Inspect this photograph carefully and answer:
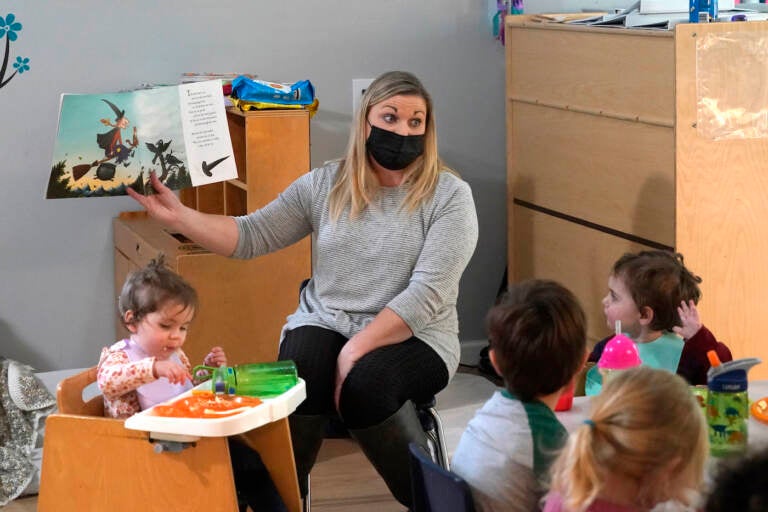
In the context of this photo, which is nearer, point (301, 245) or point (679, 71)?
point (679, 71)

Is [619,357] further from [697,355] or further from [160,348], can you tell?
[160,348]

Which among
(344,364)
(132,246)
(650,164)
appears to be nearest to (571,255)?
(650,164)

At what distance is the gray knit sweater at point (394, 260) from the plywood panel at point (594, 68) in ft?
2.13

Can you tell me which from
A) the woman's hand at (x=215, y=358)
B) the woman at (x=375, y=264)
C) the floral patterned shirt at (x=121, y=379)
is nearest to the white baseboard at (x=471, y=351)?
the woman at (x=375, y=264)

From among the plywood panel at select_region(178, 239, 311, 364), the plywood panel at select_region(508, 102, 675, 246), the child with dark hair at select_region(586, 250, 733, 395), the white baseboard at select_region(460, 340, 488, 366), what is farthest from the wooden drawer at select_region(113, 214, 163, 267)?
the child with dark hair at select_region(586, 250, 733, 395)

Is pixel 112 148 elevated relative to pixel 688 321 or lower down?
elevated

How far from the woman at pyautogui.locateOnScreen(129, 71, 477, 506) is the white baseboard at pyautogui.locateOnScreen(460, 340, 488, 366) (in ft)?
5.02

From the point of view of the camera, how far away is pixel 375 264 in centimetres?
242

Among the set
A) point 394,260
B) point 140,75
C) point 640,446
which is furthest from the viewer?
point 140,75

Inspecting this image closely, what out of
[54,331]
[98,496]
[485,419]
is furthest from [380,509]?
[54,331]

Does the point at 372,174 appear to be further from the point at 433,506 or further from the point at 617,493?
the point at 617,493

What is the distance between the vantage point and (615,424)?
1.36 meters

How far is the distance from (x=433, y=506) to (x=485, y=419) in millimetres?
149

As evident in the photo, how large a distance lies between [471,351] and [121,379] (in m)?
2.21
